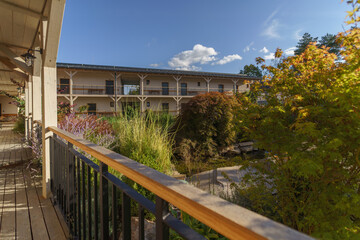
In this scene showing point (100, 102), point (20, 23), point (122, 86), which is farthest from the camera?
point (122, 86)

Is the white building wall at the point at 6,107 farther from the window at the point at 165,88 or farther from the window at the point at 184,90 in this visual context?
the window at the point at 184,90

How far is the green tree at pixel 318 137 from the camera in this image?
1743 millimetres

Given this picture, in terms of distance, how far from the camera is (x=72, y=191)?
77.8 inches

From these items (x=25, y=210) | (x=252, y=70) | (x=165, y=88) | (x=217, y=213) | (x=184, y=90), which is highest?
(x=165, y=88)

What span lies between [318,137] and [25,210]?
338 centimetres

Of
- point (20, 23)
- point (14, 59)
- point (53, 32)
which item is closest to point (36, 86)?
point (14, 59)

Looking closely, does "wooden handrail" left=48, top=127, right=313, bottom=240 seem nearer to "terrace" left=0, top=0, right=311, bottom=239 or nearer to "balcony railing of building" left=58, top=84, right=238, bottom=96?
"terrace" left=0, top=0, right=311, bottom=239

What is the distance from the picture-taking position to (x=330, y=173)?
1.94 m

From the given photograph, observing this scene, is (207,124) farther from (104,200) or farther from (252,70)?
(104,200)

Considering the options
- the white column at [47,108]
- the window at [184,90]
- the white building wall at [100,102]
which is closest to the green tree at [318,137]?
the white column at [47,108]

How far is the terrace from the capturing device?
1.70 feet

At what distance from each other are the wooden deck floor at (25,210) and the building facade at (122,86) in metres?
11.5

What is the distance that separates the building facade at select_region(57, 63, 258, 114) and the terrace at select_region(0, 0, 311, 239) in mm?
11409

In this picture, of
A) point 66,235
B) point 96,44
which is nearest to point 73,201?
point 66,235
